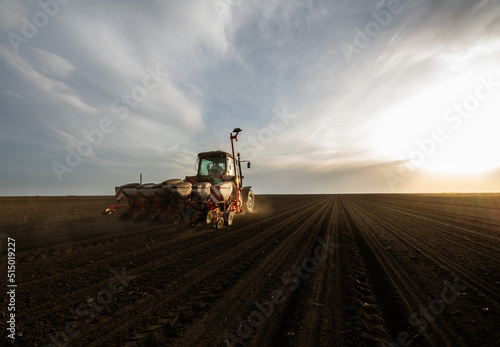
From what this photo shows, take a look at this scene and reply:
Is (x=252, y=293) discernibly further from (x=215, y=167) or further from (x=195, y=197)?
(x=215, y=167)

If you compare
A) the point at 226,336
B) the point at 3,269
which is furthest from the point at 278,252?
the point at 3,269

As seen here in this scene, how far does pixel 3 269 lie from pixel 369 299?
7.00 metres

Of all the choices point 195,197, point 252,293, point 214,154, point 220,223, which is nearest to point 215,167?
point 214,154

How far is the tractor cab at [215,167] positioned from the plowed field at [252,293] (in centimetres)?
433

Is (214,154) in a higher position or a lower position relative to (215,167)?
higher

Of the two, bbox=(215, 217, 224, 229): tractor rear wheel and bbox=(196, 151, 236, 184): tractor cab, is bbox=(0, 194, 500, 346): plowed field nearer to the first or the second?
bbox=(215, 217, 224, 229): tractor rear wheel

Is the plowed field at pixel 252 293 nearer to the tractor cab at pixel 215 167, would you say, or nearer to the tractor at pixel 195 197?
the tractor at pixel 195 197

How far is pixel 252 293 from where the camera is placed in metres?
3.36

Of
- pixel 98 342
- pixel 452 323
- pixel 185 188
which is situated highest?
pixel 185 188

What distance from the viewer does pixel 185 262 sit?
477 cm

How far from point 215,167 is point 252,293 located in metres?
7.96

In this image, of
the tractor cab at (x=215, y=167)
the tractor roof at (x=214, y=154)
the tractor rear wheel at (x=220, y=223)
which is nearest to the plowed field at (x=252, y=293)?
the tractor rear wheel at (x=220, y=223)

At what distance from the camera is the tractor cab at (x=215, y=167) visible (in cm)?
1043

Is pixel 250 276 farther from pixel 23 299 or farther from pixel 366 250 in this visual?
pixel 366 250
